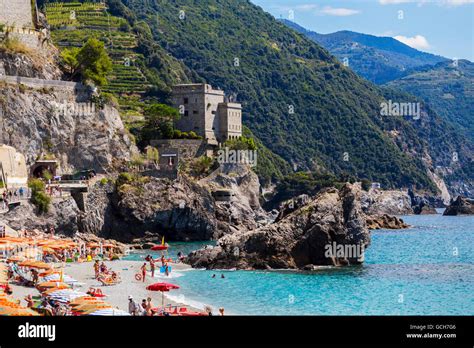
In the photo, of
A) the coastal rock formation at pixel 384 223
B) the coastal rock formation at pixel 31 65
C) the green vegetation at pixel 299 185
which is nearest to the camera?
the coastal rock formation at pixel 31 65

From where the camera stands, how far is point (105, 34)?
149 metres

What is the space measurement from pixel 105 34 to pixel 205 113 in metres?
47.6

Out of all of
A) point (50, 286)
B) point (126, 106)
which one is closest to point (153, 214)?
point (126, 106)

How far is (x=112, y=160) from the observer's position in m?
90.7

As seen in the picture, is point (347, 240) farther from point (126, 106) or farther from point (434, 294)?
point (126, 106)

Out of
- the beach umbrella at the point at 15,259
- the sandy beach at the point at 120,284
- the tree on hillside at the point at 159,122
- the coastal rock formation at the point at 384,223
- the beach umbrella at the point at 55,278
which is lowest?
the coastal rock formation at the point at 384,223

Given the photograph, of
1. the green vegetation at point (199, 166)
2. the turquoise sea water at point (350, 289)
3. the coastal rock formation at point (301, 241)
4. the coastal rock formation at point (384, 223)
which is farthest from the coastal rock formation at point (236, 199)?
the coastal rock formation at point (301, 241)

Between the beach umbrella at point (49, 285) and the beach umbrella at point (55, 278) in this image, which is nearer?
the beach umbrella at point (49, 285)

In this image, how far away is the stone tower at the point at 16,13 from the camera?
9031cm

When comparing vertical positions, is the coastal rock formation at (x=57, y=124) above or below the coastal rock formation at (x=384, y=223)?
above

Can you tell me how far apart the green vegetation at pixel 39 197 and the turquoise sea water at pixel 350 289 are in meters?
10.7

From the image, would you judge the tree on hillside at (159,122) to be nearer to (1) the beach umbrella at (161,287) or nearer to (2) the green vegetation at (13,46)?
(2) the green vegetation at (13,46)
